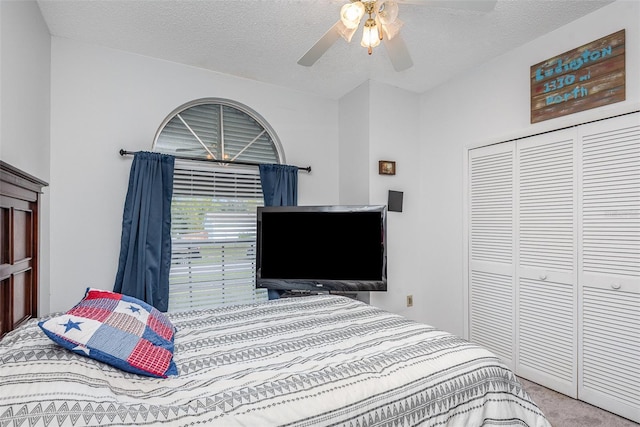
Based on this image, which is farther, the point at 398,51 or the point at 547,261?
the point at 547,261

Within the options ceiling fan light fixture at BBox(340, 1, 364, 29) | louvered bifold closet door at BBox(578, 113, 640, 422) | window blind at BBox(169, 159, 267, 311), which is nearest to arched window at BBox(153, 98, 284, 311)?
window blind at BBox(169, 159, 267, 311)

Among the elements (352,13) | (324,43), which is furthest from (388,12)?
(324,43)

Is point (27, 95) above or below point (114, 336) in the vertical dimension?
above

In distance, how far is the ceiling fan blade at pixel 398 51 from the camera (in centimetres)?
186

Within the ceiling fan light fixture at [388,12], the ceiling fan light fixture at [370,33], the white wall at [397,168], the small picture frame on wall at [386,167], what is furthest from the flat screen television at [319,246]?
the ceiling fan light fixture at [388,12]

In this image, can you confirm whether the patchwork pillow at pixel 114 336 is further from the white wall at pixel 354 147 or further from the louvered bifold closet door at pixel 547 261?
the louvered bifold closet door at pixel 547 261

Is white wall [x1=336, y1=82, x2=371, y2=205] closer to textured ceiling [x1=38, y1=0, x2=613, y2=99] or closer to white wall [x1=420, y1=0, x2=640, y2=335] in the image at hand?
textured ceiling [x1=38, y1=0, x2=613, y2=99]

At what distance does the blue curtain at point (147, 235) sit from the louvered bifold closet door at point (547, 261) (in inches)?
115

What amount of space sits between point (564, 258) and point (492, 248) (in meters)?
0.56

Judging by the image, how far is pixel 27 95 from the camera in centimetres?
190

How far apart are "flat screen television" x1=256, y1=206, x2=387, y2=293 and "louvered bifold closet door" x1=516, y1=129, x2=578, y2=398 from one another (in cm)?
113

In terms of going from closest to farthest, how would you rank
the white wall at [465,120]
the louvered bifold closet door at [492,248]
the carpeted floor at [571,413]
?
the carpeted floor at [571,413]
the white wall at [465,120]
the louvered bifold closet door at [492,248]

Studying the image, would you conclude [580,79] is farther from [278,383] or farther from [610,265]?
[278,383]

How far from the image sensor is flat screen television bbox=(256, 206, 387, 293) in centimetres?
282
